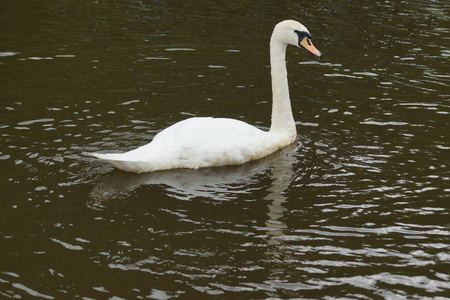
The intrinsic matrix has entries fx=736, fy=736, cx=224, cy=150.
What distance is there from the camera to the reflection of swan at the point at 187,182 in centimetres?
816

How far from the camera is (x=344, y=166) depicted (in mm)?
9172

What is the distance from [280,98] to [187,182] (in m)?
2.50

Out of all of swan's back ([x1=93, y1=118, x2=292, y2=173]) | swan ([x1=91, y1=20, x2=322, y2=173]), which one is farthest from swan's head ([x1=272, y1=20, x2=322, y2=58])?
swan's back ([x1=93, y1=118, x2=292, y2=173])

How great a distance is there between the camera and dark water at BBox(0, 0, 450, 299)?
6408 millimetres

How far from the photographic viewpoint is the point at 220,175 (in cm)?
893

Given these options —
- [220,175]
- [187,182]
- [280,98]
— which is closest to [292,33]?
[280,98]

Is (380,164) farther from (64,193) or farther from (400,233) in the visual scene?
(64,193)

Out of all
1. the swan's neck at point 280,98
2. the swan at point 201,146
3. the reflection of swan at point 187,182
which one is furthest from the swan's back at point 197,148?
the swan's neck at point 280,98

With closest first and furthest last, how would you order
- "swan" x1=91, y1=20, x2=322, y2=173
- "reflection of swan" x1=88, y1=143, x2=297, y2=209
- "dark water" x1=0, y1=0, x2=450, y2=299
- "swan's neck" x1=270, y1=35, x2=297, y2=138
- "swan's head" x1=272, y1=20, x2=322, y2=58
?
1. "dark water" x1=0, y1=0, x2=450, y2=299
2. "reflection of swan" x1=88, y1=143, x2=297, y2=209
3. "swan" x1=91, y1=20, x2=322, y2=173
4. "swan's neck" x1=270, y1=35, x2=297, y2=138
5. "swan's head" x1=272, y1=20, x2=322, y2=58

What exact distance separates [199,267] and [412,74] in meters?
8.48

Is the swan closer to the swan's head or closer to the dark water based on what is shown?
the dark water

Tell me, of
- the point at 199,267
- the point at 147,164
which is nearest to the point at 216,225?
the point at 199,267

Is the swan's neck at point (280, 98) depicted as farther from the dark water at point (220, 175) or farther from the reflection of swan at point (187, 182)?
the reflection of swan at point (187, 182)

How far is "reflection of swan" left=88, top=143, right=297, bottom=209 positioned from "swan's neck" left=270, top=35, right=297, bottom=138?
3.29 ft
